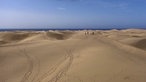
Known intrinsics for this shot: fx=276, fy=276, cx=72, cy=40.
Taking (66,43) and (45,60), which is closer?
(45,60)

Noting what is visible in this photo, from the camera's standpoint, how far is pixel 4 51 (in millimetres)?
10562

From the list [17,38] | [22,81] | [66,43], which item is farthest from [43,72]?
[17,38]

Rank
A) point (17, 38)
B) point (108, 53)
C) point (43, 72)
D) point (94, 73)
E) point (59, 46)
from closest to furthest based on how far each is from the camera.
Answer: point (94, 73), point (43, 72), point (108, 53), point (59, 46), point (17, 38)

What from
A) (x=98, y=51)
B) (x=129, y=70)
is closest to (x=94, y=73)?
(x=129, y=70)

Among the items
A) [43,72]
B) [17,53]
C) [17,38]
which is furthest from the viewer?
[17,38]

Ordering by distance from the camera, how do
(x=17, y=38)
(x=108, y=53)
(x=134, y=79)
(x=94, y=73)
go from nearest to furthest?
(x=134, y=79), (x=94, y=73), (x=108, y=53), (x=17, y=38)

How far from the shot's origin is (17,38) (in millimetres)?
20000

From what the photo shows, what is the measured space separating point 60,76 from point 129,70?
1810 mm

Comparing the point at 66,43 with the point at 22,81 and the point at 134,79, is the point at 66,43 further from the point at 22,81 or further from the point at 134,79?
the point at 134,79

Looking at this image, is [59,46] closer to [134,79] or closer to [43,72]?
[43,72]

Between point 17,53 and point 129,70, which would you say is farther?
point 17,53

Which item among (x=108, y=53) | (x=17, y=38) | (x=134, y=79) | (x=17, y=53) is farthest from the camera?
(x=17, y=38)

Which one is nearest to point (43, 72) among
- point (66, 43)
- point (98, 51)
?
point (98, 51)

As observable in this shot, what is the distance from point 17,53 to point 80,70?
3721 mm
